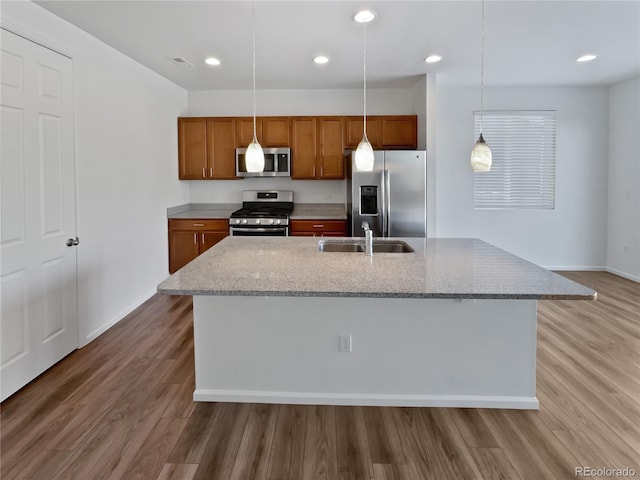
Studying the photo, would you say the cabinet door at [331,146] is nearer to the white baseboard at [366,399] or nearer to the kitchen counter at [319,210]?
the kitchen counter at [319,210]

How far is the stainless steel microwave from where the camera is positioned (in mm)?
5262

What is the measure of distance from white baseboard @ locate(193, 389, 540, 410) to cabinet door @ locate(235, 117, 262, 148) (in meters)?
3.60

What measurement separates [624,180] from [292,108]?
4.44 meters

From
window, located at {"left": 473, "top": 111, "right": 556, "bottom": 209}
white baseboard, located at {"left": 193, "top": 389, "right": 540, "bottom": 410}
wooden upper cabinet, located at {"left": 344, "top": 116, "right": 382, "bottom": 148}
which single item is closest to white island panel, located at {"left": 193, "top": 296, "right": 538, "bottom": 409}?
white baseboard, located at {"left": 193, "top": 389, "right": 540, "bottom": 410}

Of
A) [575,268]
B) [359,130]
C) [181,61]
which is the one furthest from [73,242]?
[575,268]

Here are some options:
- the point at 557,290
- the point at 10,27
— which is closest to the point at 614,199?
the point at 557,290

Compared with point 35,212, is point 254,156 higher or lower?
higher

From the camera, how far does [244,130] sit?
17.5 ft

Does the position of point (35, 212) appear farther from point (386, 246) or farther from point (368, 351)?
point (386, 246)

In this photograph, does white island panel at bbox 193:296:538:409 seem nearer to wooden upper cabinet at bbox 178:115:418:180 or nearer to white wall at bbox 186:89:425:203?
wooden upper cabinet at bbox 178:115:418:180

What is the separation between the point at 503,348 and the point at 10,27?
3.45m

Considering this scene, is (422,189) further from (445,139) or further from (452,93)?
(452,93)

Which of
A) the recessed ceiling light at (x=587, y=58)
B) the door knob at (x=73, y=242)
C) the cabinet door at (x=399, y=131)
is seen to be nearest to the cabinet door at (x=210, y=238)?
the door knob at (x=73, y=242)

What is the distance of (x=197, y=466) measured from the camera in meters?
1.88
